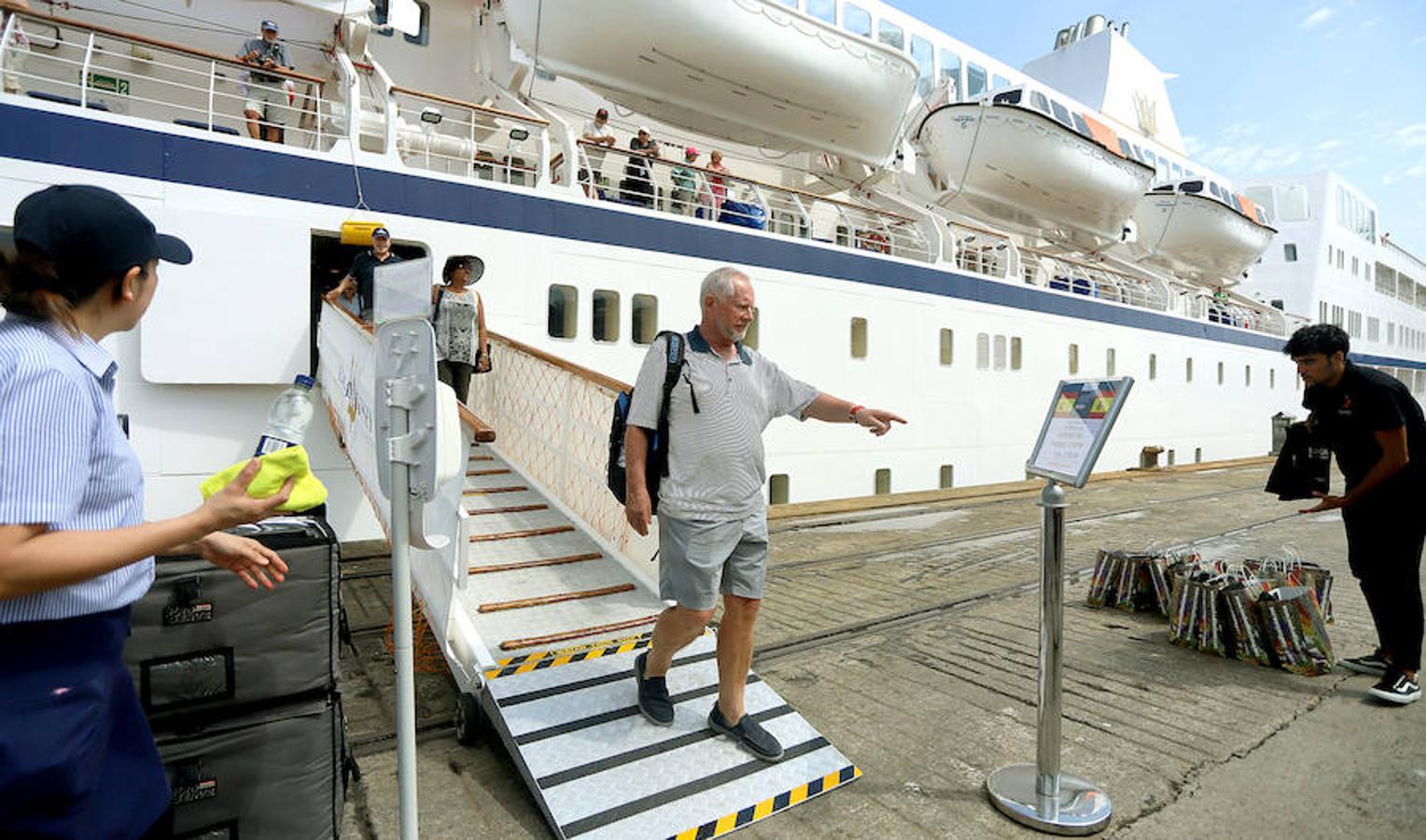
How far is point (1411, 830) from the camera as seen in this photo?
2533 millimetres

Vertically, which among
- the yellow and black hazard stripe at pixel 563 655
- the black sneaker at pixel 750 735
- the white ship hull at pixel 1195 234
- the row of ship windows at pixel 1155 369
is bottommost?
the black sneaker at pixel 750 735

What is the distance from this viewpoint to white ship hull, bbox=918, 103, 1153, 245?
12961 millimetres

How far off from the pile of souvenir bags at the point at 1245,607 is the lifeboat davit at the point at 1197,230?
1611 centimetres

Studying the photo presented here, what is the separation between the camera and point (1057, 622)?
2.69 m

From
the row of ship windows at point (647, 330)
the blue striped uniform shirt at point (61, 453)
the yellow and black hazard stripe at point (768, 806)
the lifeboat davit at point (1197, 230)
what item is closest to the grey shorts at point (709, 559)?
the yellow and black hazard stripe at point (768, 806)

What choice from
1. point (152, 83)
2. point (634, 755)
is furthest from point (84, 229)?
point (152, 83)

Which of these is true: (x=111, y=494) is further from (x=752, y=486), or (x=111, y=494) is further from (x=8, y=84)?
(x=8, y=84)

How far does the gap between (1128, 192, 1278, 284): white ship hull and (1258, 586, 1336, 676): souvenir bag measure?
54.2ft

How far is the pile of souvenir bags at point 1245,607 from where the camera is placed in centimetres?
401

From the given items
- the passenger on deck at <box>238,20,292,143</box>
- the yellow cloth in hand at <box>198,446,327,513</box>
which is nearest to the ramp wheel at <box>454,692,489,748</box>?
the yellow cloth in hand at <box>198,446,327,513</box>

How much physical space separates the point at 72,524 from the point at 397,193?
6420 millimetres

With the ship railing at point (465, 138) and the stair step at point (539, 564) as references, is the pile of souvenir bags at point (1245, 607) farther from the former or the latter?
the ship railing at point (465, 138)

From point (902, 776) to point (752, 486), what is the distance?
1.31 metres

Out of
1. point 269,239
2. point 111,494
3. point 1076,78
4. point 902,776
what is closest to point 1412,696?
point 902,776
